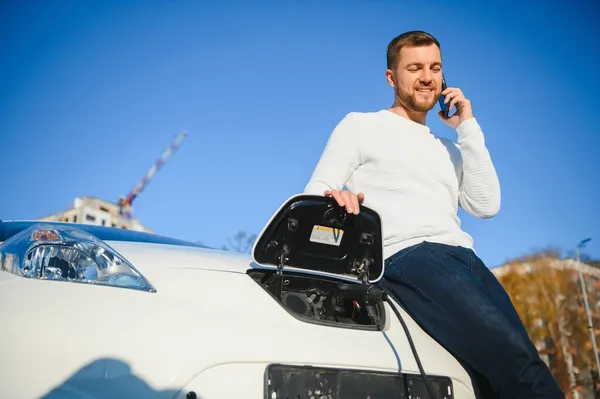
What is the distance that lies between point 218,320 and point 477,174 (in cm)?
140

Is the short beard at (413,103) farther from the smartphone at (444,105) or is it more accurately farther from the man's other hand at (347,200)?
the man's other hand at (347,200)

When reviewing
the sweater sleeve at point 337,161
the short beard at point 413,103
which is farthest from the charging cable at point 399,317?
the short beard at point 413,103

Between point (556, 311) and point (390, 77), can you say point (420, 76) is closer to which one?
point (390, 77)

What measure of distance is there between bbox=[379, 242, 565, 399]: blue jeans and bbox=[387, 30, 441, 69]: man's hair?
3.23ft

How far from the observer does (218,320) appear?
62.1 inches

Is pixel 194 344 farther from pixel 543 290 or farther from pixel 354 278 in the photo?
pixel 543 290

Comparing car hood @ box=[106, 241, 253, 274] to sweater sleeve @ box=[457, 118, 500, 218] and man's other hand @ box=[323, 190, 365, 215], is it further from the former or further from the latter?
sweater sleeve @ box=[457, 118, 500, 218]

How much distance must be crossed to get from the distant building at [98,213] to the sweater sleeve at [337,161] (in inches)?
3592

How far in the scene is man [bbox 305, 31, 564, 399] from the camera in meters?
1.87

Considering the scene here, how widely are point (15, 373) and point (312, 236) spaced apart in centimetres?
100

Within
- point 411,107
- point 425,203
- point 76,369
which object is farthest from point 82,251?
point 411,107

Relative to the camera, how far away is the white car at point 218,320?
142 centimetres

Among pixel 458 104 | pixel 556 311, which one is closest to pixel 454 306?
pixel 458 104

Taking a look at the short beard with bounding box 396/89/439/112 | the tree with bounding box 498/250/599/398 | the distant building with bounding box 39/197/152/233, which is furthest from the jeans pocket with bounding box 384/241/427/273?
the distant building with bounding box 39/197/152/233
